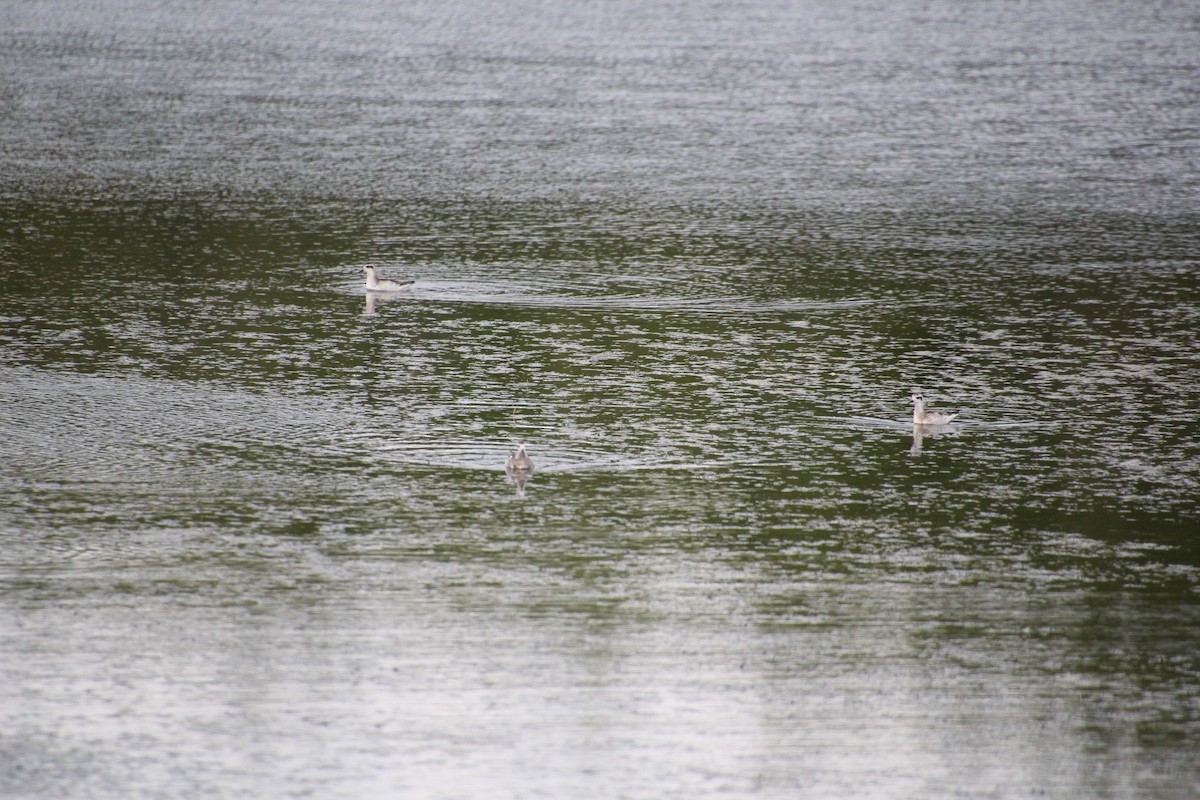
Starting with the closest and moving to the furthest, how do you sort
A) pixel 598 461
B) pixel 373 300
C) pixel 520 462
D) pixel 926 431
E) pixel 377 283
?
1. pixel 520 462
2. pixel 598 461
3. pixel 926 431
4. pixel 373 300
5. pixel 377 283

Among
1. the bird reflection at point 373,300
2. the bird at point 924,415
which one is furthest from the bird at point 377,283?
the bird at point 924,415

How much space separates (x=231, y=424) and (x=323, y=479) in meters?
2.09

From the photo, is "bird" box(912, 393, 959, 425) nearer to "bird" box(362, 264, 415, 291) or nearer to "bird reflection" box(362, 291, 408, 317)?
"bird reflection" box(362, 291, 408, 317)

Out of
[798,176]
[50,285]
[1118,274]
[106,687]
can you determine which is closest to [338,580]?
[106,687]

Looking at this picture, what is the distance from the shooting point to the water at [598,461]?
35.3ft

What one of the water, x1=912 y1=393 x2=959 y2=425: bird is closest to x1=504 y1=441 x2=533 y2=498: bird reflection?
the water

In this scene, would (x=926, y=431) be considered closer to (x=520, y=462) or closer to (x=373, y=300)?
(x=520, y=462)

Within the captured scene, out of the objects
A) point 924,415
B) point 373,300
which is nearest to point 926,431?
point 924,415

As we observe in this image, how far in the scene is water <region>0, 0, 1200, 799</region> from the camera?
424 inches

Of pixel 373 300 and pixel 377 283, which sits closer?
pixel 373 300

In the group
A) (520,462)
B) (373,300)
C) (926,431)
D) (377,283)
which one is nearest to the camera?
(520,462)

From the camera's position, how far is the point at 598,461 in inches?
624

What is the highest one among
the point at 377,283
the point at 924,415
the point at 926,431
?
the point at 377,283

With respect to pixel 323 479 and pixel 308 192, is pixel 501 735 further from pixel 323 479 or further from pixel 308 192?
pixel 308 192
